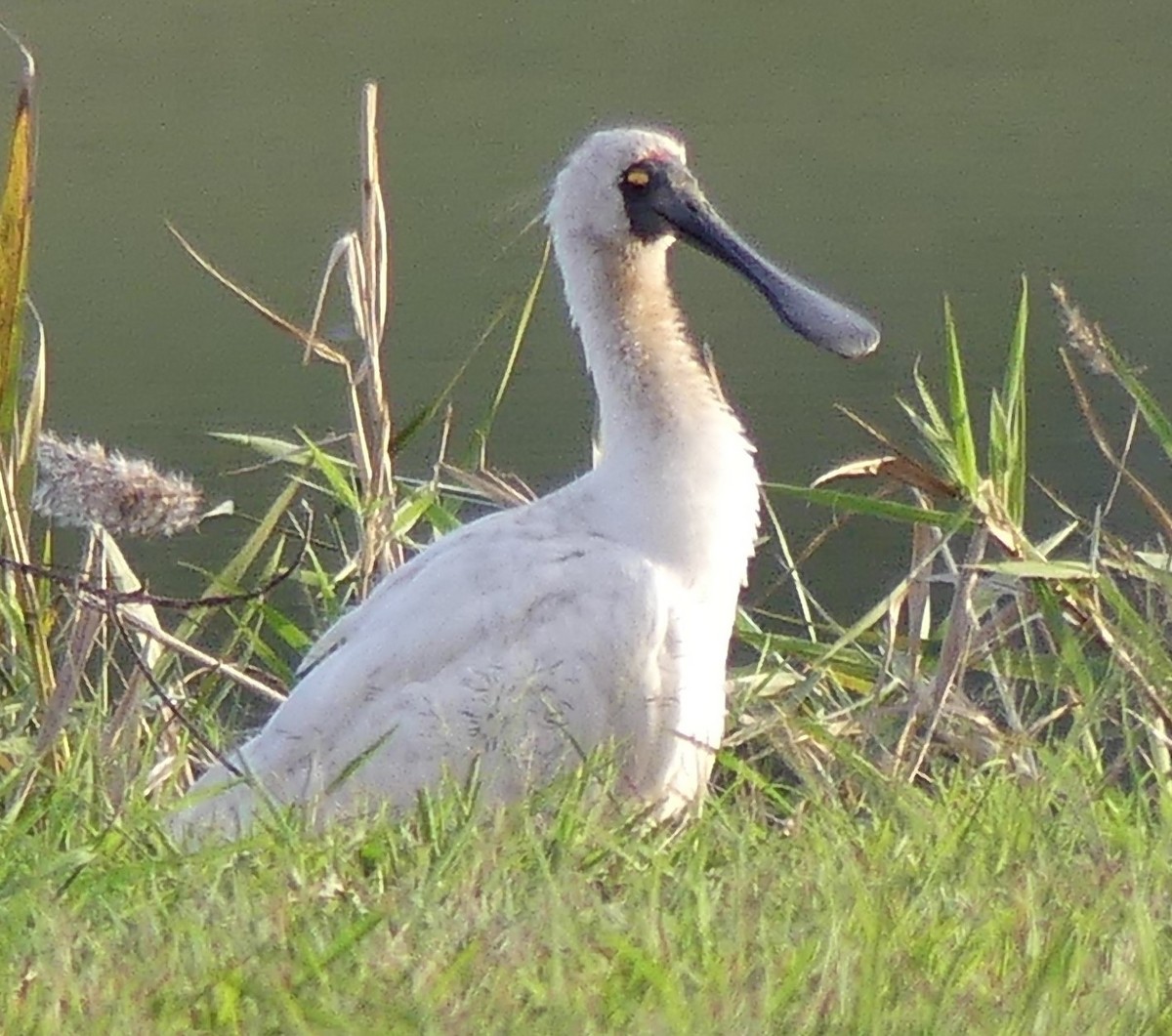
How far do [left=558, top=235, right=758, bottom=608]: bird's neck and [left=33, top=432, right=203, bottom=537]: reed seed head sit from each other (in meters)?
0.78

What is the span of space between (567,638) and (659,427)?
0.56 meters

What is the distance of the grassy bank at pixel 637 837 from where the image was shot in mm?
2531

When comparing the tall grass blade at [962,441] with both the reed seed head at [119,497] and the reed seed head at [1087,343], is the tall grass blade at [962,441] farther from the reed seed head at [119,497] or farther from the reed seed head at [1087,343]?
the reed seed head at [119,497]

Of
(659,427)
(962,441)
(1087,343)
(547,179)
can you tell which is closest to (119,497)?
(659,427)

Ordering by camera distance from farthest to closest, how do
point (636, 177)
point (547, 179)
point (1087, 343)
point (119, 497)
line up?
point (547, 179) → point (636, 177) → point (1087, 343) → point (119, 497)

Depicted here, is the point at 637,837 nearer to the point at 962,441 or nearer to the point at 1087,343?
the point at 962,441

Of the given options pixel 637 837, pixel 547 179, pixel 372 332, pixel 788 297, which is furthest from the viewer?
pixel 547 179

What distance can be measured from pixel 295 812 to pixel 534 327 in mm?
8981

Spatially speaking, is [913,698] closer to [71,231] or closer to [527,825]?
[527,825]

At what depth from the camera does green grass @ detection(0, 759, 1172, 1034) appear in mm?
2488

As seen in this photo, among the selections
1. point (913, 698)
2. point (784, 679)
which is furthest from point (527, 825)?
point (784, 679)

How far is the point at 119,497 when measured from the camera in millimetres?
4344

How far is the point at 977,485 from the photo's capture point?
461 cm

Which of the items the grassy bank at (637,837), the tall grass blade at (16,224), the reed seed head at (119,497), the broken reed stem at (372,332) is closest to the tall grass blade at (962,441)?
the grassy bank at (637,837)
